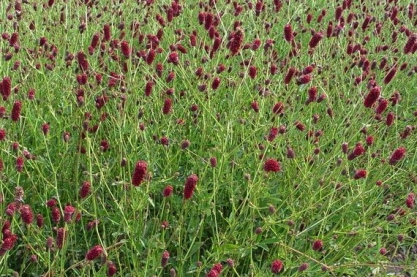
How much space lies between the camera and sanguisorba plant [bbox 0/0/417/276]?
2.14 meters

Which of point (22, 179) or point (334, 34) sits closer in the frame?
point (22, 179)

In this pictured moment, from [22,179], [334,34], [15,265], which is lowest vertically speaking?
[15,265]

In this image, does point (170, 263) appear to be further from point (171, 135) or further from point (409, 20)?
point (409, 20)

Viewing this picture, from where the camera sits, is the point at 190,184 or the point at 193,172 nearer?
the point at 190,184

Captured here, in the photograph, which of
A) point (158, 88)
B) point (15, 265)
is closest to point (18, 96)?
point (158, 88)

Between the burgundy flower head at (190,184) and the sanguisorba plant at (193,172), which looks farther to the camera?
the sanguisorba plant at (193,172)

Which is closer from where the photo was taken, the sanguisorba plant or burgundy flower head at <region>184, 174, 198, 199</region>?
burgundy flower head at <region>184, 174, 198, 199</region>

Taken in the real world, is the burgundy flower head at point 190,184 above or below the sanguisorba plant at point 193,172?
above

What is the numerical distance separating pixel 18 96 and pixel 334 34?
1530mm

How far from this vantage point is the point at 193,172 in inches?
101

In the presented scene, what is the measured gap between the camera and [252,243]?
7.16 ft

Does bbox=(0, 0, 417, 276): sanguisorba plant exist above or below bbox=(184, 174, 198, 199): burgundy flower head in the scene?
below

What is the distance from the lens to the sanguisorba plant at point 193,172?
2.14 meters

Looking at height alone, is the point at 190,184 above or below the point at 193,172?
above
